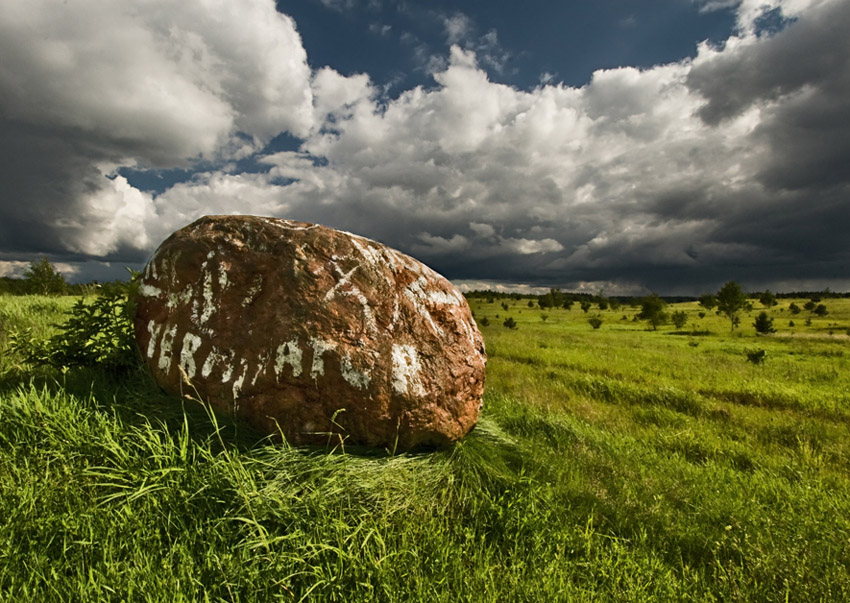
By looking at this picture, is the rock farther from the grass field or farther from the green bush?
the green bush

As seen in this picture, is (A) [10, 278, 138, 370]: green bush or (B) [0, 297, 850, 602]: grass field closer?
(B) [0, 297, 850, 602]: grass field

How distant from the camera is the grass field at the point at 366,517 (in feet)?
8.30

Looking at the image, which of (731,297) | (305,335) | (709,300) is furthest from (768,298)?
(305,335)

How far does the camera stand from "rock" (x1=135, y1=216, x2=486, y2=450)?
3.73 meters

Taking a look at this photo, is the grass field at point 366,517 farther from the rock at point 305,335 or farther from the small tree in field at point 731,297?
the small tree in field at point 731,297

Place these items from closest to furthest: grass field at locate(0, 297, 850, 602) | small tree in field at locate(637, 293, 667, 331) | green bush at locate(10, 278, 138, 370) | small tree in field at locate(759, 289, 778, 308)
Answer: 1. grass field at locate(0, 297, 850, 602)
2. green bush at locate(10, 278, 138, 370)
3. small tree in field at locate(637, 293, 667, 331)
4. small tree in field at locate(759, 289, 778, 308)

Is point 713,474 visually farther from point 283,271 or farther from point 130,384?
point 130,384

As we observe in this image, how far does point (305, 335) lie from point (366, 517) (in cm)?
169

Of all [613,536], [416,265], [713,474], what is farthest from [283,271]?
[713,474]

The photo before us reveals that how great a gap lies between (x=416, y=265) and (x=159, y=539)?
3.48 m

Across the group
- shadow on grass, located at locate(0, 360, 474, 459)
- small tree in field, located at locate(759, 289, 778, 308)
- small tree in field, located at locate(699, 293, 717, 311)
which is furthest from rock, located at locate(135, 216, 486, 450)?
small tree in field, located at locate(759, 289, 778, 308)

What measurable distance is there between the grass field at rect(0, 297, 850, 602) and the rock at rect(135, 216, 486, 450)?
0.32 m

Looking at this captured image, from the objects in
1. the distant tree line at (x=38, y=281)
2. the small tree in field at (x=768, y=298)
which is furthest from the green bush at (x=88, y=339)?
the small tree in field at (x=768, y=298)

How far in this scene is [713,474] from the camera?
522 centimetres
